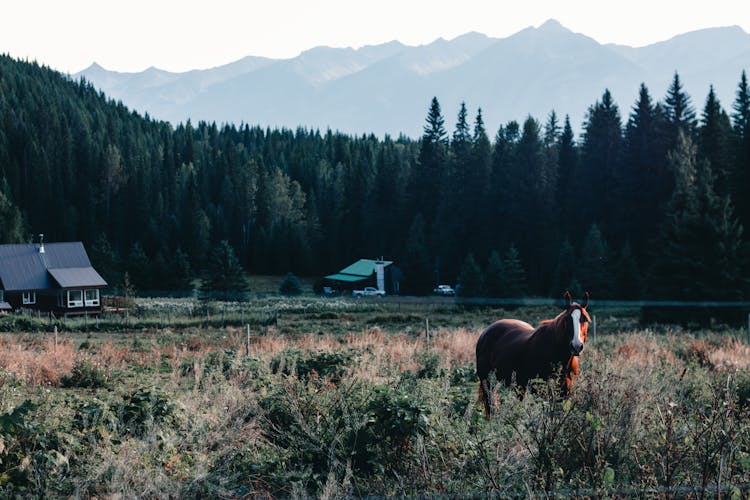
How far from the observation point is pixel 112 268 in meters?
83.5

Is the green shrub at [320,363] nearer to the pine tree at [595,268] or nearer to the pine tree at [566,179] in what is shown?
the pine tree at [595,268]

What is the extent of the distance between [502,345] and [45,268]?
176ft

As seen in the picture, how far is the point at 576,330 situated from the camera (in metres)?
9.73

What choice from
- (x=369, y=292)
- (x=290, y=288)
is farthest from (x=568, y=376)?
(x=290, y=288)

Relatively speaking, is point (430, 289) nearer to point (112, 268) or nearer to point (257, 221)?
point (112, 268)

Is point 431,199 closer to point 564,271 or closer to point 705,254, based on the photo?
point 564,271

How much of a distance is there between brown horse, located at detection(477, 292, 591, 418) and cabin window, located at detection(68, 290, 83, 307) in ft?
Result: 168

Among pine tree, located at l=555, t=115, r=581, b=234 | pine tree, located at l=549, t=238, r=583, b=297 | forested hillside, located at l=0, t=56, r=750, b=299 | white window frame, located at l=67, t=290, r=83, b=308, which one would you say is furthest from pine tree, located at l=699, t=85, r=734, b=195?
white window frame, located at l=67, t=290, r=83, b=308

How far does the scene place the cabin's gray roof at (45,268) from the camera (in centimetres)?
5684

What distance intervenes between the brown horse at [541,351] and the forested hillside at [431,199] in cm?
3280

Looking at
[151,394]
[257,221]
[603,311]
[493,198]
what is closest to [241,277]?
[493,198]

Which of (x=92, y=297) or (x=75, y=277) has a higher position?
(x=75, y=277)

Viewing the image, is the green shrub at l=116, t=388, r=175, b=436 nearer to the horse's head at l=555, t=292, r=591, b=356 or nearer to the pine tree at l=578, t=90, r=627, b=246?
the horse's head at l=555, t=292, r=591, b=356

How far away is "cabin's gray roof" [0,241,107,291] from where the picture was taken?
186ft
